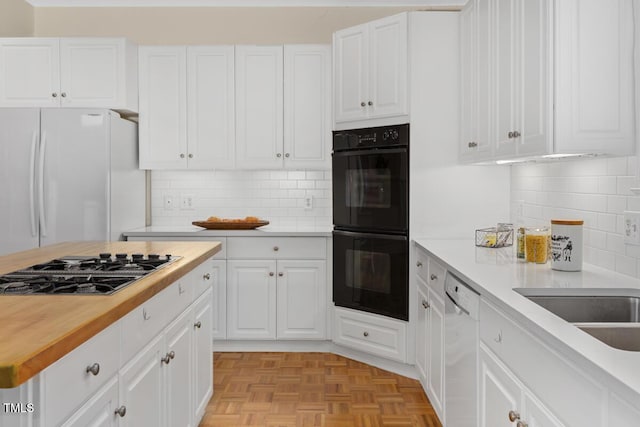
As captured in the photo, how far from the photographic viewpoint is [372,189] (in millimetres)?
3719

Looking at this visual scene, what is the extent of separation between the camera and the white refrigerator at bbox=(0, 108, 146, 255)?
390 cm

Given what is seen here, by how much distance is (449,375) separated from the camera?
2.57 metres

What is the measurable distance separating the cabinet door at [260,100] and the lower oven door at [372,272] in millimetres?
938

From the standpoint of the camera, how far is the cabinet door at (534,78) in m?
2.20

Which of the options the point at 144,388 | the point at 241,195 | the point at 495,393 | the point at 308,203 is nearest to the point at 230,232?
the point at 241,195

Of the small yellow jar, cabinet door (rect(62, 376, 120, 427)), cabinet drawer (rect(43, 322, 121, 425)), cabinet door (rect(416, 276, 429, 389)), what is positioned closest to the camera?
cabinet drawer (rect(43, 322, 121, 425))

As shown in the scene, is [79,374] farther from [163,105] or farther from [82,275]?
[163,105]

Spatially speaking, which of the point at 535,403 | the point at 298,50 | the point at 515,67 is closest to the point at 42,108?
the point at 298,50

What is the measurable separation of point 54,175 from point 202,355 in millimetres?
1962

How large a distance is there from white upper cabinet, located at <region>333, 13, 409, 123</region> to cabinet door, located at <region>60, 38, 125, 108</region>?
5.40 ft

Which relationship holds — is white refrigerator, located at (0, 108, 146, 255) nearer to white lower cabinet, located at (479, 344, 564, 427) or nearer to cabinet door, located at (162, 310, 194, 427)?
cabinet door, located at (162, 310, 194, 427)

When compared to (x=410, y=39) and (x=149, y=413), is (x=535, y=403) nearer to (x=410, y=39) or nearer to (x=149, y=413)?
(x=149, y=413)

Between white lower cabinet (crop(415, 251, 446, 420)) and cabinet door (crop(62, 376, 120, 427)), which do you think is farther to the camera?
white lower cabinet (crop(415, 251, 446, 420))

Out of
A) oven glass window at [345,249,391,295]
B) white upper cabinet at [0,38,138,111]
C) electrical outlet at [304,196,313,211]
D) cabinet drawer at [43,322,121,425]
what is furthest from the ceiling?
cabinet drawer at [43,322,121,425]
